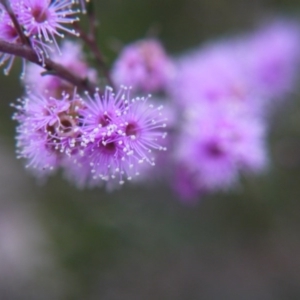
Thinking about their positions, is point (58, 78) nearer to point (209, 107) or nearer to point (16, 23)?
point (16, 23)

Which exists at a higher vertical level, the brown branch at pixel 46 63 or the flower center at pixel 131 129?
the brown branch at pixel 46 63

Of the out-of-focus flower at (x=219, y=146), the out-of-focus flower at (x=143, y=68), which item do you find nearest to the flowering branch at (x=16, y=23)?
the out-of-focus flower at (x=143, y=68)

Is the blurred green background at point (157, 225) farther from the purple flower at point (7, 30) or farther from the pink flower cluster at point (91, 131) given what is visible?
the purple flower at point (7, 30)

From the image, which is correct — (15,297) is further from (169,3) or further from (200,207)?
(169,3)

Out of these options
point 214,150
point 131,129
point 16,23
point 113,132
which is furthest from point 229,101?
point 16,23

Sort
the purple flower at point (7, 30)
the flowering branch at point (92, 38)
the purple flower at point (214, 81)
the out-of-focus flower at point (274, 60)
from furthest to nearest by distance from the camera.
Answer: the out-of-focus flower at point (274, 60) → the purple flower at point (214, 81) → the flowering branch at point (92, 38) → the purple flower at point (7, 30)

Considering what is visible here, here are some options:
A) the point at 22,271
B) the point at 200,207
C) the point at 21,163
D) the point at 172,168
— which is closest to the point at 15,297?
the point at 22,271
